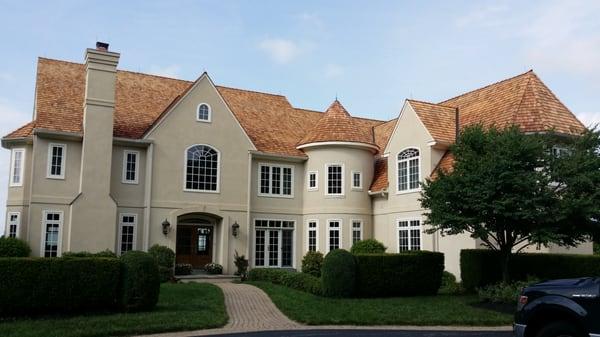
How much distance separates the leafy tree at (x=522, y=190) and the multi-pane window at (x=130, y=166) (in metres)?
14.1

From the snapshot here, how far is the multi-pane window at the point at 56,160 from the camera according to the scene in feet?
80.9

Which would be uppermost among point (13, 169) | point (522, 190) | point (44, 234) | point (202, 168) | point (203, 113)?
point (203, 113)

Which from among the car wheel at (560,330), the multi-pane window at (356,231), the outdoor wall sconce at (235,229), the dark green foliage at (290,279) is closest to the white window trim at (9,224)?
the outdoor wall sconce at (235,229)

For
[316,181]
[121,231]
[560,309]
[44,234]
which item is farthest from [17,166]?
[560,309]

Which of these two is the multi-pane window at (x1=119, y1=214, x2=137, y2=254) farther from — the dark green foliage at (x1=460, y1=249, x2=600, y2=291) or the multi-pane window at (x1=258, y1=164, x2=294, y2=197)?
the dark green foliage at (x1=460, y1=249, x2=600, y2=291)

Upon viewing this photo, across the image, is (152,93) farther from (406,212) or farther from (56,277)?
(56,277)

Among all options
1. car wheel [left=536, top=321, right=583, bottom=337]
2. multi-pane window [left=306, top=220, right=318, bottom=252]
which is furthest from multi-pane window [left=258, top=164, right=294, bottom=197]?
car wheel [left=536, top=321, right=583, bottom=337]

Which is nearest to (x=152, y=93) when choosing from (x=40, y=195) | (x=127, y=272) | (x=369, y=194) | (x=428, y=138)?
(x=40, y=195)

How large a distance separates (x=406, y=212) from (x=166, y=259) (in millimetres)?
11142

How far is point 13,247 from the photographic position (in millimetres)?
22672

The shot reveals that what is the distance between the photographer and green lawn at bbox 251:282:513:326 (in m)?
15.2

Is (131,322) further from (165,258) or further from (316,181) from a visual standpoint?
(316,181)

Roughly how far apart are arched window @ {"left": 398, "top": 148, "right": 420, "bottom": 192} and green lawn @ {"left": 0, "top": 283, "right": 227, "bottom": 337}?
12328mm

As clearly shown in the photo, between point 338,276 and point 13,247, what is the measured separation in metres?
13.2
